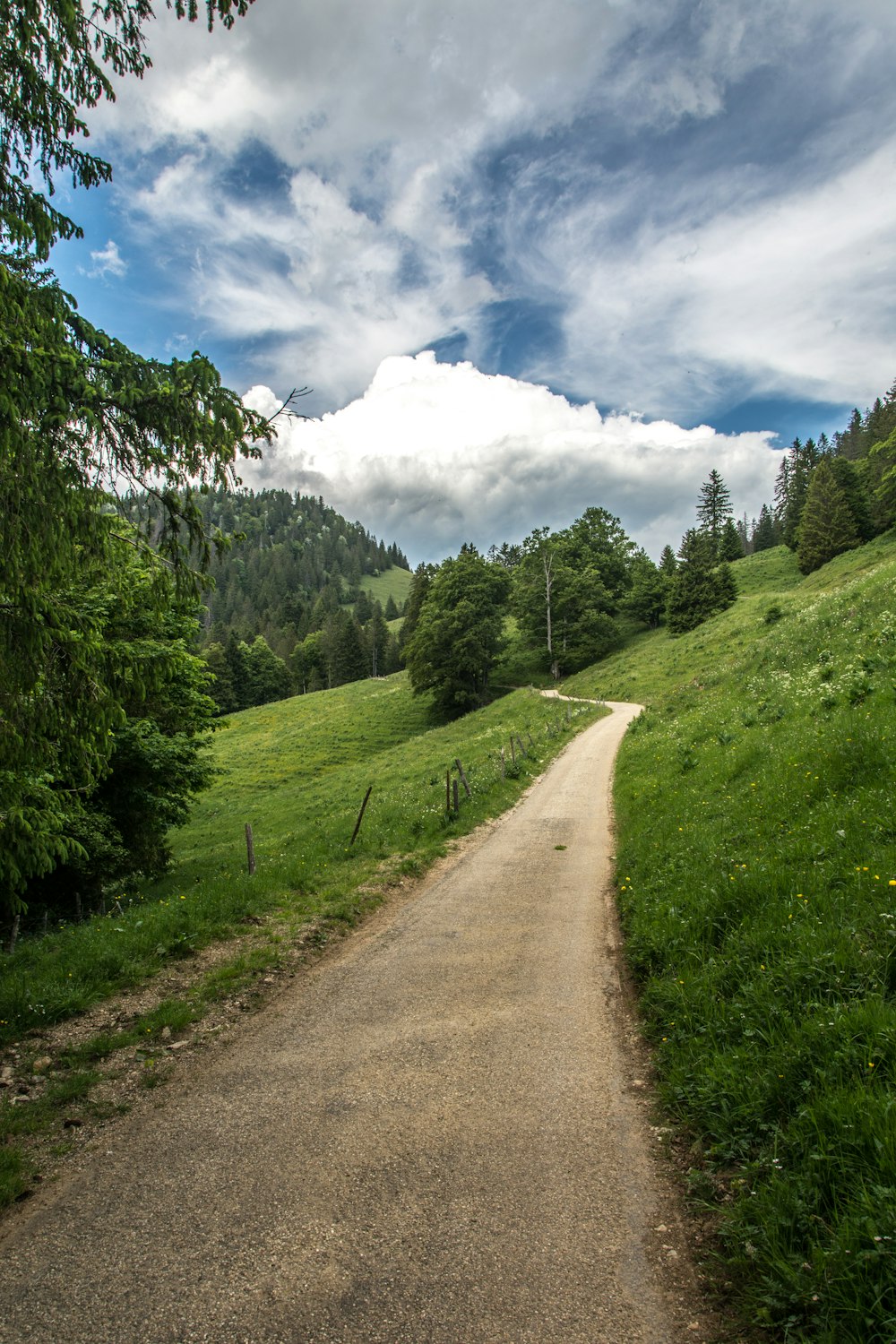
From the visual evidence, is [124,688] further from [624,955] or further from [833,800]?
[833,800]

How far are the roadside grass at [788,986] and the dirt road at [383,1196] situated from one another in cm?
55

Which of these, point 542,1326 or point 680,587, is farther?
point 680,587

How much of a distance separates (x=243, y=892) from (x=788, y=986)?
9.04m

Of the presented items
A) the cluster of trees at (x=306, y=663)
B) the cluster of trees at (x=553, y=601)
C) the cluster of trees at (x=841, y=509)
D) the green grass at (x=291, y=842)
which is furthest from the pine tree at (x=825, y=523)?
the cluster of trees at (x=306, y=663)

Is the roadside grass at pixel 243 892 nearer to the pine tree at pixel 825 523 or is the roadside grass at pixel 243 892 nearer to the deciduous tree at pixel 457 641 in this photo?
the deciduous tree at pixel 457 641

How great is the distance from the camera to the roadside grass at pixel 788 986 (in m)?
3.34

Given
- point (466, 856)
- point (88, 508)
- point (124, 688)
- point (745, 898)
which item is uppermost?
point (88, 508)

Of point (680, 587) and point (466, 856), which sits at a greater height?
point (680, 587)

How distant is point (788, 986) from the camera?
5.40 metres

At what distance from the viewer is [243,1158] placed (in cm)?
484

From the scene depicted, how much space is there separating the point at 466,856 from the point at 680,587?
54787 mm

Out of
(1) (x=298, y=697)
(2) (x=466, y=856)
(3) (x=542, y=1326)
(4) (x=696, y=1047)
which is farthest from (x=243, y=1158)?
(1) (x=298, y=697)

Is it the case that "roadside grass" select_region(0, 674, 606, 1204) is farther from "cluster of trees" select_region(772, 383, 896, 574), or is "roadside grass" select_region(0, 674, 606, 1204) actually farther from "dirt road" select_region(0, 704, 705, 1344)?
"cluster of trees" select_region(772, 383, 896, 574)

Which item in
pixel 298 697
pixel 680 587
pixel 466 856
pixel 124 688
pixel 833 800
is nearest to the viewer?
pixel 124 688
